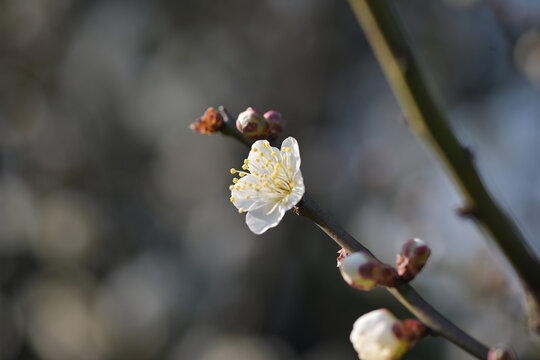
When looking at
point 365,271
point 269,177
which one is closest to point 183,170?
point 269,177

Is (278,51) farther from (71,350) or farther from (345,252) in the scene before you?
(345,252)

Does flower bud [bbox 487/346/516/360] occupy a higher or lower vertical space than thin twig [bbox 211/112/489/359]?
lower

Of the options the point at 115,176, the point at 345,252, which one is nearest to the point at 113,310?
the point at 115,176

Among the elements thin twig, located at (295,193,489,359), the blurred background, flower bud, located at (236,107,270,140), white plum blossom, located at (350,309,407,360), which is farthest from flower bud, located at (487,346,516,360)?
the blurred background

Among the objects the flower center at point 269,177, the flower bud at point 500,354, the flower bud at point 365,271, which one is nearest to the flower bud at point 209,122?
the flower center at point 269,177

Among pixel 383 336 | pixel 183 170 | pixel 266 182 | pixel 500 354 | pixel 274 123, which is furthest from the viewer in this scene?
pixel 183 170

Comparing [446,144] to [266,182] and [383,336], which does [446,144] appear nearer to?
[383,336]

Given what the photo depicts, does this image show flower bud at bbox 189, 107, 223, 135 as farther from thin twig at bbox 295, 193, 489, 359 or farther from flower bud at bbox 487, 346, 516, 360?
flower bud at bbox 487, 346, 516, 360
